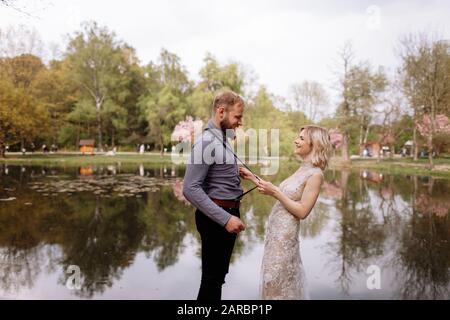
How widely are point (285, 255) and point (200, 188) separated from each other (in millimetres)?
700

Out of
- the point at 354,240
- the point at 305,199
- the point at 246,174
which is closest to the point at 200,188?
the point at 246,174

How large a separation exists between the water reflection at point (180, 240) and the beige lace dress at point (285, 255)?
1.25 m

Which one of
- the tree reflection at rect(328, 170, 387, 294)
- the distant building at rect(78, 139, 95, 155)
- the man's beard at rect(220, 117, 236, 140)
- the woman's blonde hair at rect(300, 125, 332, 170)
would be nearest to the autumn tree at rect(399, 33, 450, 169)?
the tree reflection at rect(328, 170, 387, 294)

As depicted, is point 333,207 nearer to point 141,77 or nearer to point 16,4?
point 16,4

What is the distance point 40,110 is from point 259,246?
980 inches

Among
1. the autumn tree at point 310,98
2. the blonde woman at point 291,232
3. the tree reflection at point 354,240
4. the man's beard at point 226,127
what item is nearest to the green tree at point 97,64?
the autumn tree at point 310,98

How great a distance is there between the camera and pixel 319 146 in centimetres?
232

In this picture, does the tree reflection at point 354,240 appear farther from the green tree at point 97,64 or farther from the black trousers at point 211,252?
the green tree at point 97,64

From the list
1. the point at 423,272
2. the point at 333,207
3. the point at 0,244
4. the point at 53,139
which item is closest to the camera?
the point at 423,272

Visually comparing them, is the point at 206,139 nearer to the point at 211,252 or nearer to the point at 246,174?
the point at 246,174

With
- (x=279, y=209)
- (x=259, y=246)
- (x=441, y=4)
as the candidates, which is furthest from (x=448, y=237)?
(x=441, y=4)

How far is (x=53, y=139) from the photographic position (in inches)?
1361

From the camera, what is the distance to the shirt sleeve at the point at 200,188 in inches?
85.7
